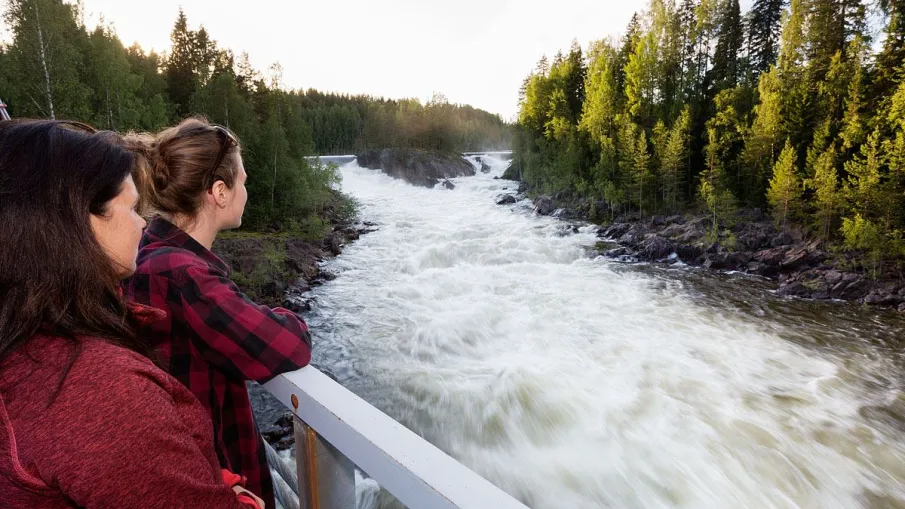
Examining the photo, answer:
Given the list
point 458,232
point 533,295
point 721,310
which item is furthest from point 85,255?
point 458,232

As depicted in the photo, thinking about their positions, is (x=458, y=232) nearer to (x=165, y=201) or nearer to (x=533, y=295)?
(x=533, y=295)

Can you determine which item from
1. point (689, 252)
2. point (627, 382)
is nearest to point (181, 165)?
point (627, 382)

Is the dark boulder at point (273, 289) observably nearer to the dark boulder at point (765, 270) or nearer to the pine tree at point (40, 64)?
the pine tree at point (40, 64)

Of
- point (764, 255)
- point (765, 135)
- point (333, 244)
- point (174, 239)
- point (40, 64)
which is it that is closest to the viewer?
point (174, 239)

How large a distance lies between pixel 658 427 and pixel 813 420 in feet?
8.80

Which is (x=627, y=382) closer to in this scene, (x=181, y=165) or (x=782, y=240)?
(x=181, y=165)

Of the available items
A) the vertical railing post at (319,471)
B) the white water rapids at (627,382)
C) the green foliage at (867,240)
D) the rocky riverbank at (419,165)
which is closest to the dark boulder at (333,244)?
the white water rapids at (627,382)

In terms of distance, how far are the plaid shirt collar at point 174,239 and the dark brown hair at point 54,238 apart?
526 mm

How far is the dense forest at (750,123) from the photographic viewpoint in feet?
55.7

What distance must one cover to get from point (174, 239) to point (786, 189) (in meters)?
22.6

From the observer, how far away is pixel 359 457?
1.08m

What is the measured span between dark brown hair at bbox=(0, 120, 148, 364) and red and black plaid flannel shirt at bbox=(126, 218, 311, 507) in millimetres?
334

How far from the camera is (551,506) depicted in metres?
5.23

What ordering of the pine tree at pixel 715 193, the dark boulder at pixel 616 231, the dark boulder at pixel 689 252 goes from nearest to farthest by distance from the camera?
the dark boulder at pixel 689 252, the pine tree at pixel 715 193, the dark boulder at pixel 616 231
